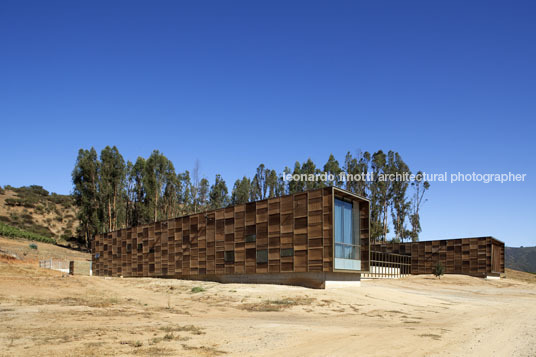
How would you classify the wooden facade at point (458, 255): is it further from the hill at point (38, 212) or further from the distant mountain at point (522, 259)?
the distant mountain at point (522, 259)

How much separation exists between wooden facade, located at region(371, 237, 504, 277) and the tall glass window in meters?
29.2

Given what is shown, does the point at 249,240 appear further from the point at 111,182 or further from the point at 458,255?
the point at 111,182

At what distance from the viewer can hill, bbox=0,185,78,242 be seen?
8481 cm

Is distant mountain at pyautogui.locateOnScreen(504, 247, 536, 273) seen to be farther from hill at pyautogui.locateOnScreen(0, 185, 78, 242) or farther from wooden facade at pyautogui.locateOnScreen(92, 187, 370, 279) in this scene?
wooden facade at pyautogui.locateOnScreen(92, 187, 370, 279)

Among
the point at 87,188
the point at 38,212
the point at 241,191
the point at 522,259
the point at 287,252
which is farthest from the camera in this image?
the point at 522,259

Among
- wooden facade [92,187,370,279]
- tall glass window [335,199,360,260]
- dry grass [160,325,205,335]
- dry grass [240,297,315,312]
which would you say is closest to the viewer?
dry grass [160,325,205,335]

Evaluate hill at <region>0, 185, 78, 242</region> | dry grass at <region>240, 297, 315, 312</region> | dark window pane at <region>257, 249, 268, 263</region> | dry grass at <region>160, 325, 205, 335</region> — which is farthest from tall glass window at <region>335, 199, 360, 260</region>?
hill at <region>0, 185, 78, 242</region>

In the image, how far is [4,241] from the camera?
55344 millimetres

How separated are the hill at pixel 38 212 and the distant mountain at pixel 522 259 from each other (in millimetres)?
159803

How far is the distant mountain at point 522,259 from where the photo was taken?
544 ft

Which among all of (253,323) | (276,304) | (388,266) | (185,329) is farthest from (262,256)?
(388,266)

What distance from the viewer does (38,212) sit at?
3772 inches

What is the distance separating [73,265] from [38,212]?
63.7 metres

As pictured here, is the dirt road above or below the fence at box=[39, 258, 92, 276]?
above
